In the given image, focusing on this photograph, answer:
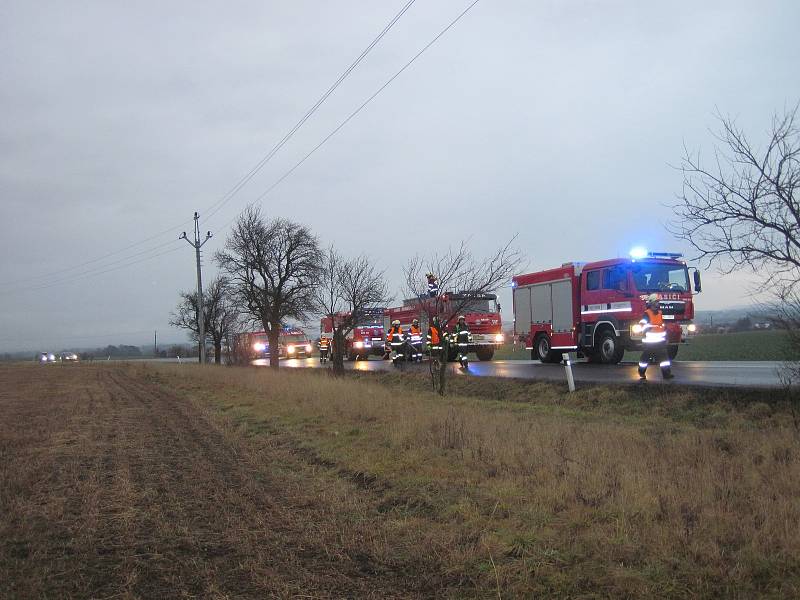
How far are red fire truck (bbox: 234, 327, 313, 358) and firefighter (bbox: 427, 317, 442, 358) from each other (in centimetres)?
1523

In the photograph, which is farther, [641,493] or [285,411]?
[285,411]

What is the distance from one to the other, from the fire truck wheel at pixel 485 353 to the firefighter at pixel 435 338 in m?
10.0

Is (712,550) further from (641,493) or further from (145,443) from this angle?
(145,443)

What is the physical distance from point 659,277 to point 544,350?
17.6 feet

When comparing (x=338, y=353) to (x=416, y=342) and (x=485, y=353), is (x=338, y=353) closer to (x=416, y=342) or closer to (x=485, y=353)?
(x=416, y=342)

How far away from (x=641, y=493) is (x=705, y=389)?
710 cm

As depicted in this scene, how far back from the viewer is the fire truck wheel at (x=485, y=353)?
28.5 m

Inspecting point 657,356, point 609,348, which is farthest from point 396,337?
point 657,356

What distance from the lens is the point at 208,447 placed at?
1009 cm

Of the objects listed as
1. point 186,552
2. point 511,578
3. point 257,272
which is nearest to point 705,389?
point 511,578

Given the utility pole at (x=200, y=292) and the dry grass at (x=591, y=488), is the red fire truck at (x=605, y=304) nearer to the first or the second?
the dry grass at (x=591, y=488)

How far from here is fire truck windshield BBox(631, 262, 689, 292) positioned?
59.5 feet

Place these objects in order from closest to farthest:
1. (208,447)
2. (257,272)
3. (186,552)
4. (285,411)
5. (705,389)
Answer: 1. (186,552)
2. (208,447)
3. (705,389)
4. (285,411)
5. (257,272)

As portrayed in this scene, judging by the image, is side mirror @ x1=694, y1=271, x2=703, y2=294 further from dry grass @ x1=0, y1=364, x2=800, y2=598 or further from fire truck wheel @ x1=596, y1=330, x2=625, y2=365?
dry grass @ x1=0, y1=364, x2=800, y2=598
